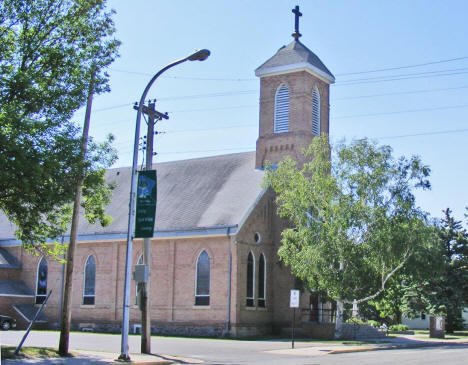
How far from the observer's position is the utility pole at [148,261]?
2042 centimetres

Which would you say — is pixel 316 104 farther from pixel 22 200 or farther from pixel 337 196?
pixel 22 200

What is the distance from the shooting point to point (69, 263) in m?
19.2

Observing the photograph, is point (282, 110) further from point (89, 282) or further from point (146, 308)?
point (146, 308)

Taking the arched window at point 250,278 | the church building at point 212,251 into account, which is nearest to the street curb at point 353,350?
the church building at point 212,251

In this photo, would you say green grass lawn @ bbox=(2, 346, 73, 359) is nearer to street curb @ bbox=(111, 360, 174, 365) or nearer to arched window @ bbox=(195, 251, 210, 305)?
street curb @ bbox=(111, 360, 174, 365)

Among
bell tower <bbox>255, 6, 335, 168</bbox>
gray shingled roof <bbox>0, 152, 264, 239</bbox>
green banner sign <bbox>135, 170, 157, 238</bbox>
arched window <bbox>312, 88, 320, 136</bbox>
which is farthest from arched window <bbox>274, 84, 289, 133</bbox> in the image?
green banner sign <bbox>135, 170, 157, 238</bbox>

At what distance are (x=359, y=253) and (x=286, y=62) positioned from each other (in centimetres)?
1528

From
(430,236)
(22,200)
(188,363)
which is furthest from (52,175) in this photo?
(430,236)

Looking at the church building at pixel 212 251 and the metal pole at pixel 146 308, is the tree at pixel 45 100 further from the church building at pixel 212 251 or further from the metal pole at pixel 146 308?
the church building at pixel 212 251

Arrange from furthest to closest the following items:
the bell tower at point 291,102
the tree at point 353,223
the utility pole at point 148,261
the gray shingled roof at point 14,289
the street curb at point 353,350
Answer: the gray shingled roof at point 14,289
the bell tower at point 291,102
the tree at point 353,223
the street curb at point 353,350
the utility pole at point 148,261

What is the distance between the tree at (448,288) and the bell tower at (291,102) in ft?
42.2

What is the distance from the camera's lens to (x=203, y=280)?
35750 mm

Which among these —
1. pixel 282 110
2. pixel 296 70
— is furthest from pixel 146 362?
pixel 296 70

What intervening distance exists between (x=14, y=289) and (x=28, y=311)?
6.92 feet
